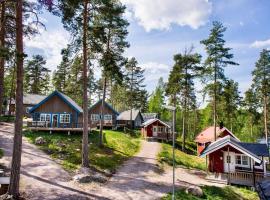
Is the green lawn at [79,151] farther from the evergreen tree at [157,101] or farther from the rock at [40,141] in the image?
the evergreen tree at [157,101]

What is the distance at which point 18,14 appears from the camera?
13125mm

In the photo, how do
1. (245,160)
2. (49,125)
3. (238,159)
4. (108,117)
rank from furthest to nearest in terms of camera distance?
(108,117), (49,125), (238,159), (245,160)

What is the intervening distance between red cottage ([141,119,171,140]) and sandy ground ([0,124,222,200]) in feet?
68.8

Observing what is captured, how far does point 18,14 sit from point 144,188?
43.5 feet

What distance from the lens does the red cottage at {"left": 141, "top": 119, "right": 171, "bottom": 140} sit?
4722 cm

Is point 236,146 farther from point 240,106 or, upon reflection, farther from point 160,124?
point 240,106

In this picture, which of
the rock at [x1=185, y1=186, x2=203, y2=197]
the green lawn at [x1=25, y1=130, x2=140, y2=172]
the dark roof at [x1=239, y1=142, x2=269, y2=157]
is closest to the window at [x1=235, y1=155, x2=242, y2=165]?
the dark roof at [x1=239, y1=142, x2=269, y2=157]

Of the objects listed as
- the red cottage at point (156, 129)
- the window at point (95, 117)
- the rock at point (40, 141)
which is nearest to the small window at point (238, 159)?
the rock at point (40, 141)

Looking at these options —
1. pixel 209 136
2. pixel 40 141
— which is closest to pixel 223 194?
pixel 40 141

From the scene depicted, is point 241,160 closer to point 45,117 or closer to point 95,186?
point 95,186

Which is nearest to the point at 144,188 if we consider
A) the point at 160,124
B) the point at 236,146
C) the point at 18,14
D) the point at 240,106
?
the point at 236,146

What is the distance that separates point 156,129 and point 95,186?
3207cm

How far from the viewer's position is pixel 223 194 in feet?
61.0

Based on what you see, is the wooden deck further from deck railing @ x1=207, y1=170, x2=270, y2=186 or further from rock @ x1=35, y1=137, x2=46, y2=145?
rock @ x1=35, y1=137, x2=46, y2=145
